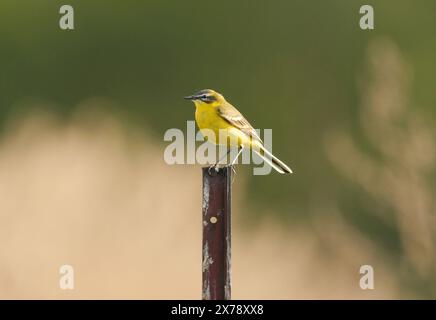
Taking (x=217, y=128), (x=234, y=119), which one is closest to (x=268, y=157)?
(x=234, y=119)

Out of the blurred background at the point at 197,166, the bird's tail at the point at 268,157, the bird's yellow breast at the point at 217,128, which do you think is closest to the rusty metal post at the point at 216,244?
the bird's tail at the point at 268,157

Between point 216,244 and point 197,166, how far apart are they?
3.42 meters

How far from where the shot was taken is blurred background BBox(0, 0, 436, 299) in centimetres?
680

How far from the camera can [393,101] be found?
7.59 m

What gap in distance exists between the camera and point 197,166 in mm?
7250

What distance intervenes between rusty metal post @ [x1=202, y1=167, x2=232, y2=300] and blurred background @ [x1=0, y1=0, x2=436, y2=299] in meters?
2.83

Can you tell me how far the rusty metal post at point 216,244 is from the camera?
3830mm

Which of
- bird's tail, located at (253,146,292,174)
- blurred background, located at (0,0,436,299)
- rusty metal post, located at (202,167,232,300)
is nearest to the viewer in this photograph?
rusty metal post, located at (202,167,232,300)

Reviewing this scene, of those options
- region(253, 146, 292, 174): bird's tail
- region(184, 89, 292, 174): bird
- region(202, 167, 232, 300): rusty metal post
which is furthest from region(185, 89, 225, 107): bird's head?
region(202, 167, 232, 300): rusty metal post

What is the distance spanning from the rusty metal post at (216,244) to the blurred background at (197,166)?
2829 mm

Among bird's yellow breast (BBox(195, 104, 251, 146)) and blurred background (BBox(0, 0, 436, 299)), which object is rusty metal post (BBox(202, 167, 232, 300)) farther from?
blurred background (BBox(0, 0, 436, 299))
